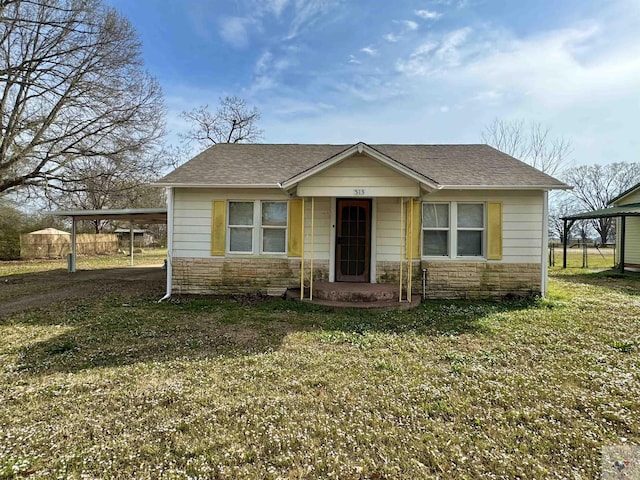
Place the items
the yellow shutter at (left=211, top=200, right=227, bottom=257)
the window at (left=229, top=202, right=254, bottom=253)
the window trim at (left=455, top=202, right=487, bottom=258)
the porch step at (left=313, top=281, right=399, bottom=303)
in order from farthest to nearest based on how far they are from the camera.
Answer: the window at (left=229, top=202, right=254, bottom=253), the yellow shutter at (left=211, top=200, right=227, bottom=257), the window trim at (left=455, top=202, right=487, bottom=258), the porch step at (left=313, top=281, right=399, bottom=303)

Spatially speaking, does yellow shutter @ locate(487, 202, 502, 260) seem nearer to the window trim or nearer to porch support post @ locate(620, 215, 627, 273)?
the window trim

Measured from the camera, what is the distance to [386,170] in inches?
280

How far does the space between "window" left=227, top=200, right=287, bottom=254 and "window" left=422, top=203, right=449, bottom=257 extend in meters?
3.64

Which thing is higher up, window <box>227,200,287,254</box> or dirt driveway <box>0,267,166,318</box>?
window <box>227,200,287,254</box>

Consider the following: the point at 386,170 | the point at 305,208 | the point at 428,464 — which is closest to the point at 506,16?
the point at 386,170

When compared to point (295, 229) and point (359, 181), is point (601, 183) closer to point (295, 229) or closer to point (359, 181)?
point (359, 181)

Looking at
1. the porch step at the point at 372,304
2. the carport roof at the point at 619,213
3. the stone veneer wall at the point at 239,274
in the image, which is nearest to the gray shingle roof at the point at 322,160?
the stone veneer wall at the point at 239,274

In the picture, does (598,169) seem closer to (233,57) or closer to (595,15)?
(595,15)

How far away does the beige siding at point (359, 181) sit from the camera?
279 inches

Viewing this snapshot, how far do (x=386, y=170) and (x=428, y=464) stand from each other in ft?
18.7

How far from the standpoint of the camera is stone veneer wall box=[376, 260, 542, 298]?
8258 mm

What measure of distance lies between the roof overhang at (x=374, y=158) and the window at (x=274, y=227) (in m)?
1.51

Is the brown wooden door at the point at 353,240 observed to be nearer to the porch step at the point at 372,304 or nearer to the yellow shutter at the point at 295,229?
the yellow shutter at the point at 295,229

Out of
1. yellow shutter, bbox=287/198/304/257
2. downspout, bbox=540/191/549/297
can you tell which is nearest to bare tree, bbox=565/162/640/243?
downspout, bbox=540/191/549/297
